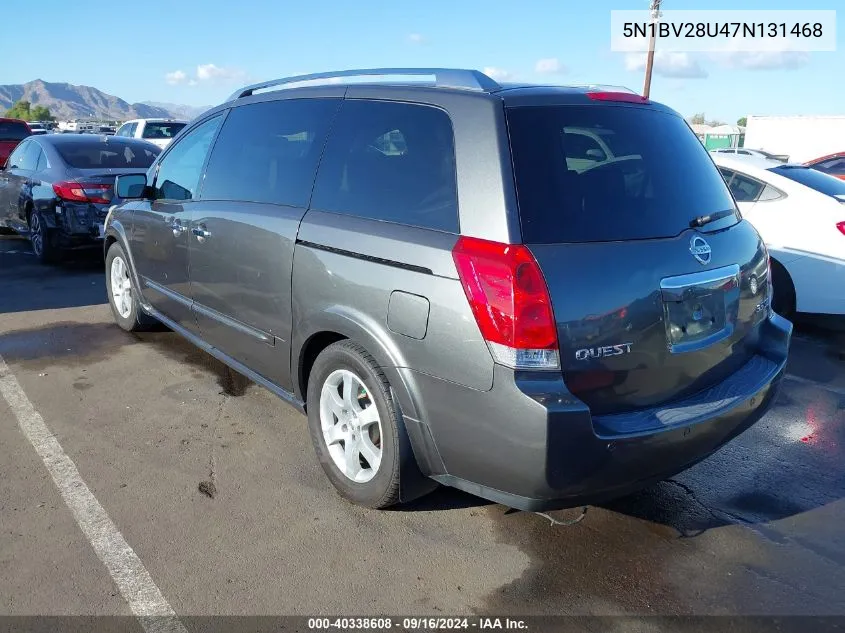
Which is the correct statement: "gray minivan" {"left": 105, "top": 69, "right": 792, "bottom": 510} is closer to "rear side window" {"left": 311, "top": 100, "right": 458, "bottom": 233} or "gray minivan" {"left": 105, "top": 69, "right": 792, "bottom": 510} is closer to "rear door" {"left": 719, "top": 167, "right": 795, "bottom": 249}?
"rear side window" {"left": 311, "top": 100, "right": 458, "bottom": 233}

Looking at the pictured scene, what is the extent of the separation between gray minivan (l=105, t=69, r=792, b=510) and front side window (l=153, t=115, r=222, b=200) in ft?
3.16

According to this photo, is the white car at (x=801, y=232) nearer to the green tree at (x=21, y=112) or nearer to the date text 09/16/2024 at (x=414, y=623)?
the date text 09/16/2024 at (x=414, y=623)

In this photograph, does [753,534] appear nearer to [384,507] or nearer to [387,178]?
[384,507]

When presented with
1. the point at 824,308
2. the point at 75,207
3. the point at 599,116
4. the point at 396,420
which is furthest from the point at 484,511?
the point at 75,207

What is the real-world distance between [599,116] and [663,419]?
127cm

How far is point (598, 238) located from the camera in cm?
266

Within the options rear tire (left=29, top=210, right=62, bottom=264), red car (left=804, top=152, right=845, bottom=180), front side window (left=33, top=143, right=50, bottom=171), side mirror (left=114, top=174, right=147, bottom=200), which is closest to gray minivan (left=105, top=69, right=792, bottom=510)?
side mirror (left=114, top=174, right=147, bottom=200)

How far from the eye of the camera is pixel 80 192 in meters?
8.00

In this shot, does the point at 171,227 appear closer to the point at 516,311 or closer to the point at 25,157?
the point at 516,311

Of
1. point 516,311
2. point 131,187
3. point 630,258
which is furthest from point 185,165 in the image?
point 630,258

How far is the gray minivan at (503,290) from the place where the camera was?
2541 millimetres

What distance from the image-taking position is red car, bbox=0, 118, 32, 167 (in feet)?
54.8

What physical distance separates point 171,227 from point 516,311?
2970mm

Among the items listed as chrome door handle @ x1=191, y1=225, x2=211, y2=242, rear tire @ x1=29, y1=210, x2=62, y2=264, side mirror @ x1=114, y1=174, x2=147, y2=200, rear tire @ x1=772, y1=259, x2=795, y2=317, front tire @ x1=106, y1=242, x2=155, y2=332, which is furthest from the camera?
rear tire @ x1=29, y1=210, x2=62, y2=264
